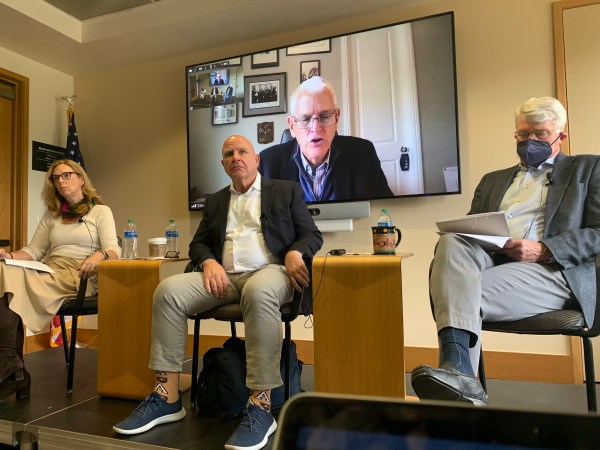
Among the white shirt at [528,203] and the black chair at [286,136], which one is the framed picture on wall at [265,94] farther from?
the white shirt at [528,203]

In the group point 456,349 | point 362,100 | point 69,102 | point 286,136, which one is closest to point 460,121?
point 362,100

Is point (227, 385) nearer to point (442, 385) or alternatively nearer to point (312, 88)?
point (442, 385)

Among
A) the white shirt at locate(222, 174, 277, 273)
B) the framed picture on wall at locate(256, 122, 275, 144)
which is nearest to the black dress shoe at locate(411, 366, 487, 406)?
the white shirt at locate(222, 174, 277, 273)

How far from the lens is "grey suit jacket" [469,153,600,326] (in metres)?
1.43

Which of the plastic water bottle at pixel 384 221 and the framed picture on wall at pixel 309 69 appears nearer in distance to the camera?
the plastic water bottle at pixel 384 221

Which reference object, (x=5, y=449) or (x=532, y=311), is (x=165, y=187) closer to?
(x=5, y=449)

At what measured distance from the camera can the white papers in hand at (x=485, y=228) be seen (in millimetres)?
1413

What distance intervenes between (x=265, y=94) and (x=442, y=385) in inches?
90.1

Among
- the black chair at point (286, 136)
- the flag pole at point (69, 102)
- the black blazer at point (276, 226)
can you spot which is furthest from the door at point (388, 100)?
the flag pole at point (69, 102)

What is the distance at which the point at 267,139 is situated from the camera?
2.95 meters

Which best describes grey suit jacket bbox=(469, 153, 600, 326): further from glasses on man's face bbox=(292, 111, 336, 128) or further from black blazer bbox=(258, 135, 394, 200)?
glasses on man's face bbox=(292, 111, 336, 128)

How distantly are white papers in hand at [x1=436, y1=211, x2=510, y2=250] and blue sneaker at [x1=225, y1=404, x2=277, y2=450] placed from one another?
2.80 feet

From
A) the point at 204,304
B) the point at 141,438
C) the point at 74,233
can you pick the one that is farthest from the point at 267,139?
the point at 141,438

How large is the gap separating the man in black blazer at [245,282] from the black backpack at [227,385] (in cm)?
11
